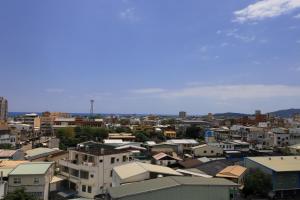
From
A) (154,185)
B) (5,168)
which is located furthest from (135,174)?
(5,168)

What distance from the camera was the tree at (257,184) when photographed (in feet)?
88.0

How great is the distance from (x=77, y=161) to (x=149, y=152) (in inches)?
829

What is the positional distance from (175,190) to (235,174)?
1245 centimetres

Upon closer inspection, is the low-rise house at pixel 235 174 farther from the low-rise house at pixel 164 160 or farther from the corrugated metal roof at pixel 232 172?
the low-rise house at pixel 164 160

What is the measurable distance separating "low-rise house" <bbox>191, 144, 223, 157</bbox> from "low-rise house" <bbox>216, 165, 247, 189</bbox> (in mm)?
17963

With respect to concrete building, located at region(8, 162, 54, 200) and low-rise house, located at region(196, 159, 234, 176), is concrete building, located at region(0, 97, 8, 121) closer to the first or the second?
low-rise house, located at region(196, 159, 234, 176)

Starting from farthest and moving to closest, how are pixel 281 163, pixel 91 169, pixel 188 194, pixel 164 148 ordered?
pixel 164 148 → pixel 281 163 → pixel 91 169 → pixel 188 194

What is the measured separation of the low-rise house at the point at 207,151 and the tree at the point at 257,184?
21834 millimetres

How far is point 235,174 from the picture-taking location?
29.2 m

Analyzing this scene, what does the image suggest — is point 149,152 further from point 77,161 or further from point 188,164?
point 77,161

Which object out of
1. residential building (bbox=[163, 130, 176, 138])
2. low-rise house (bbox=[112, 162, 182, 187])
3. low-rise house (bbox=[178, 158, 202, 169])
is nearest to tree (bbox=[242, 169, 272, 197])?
low-rise house (bbox=[112, 162, 182, 187])

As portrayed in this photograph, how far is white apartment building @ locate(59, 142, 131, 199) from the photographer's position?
26.9 meters

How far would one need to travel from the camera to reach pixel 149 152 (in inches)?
1937

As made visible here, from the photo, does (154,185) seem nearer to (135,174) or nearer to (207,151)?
(135,174)
